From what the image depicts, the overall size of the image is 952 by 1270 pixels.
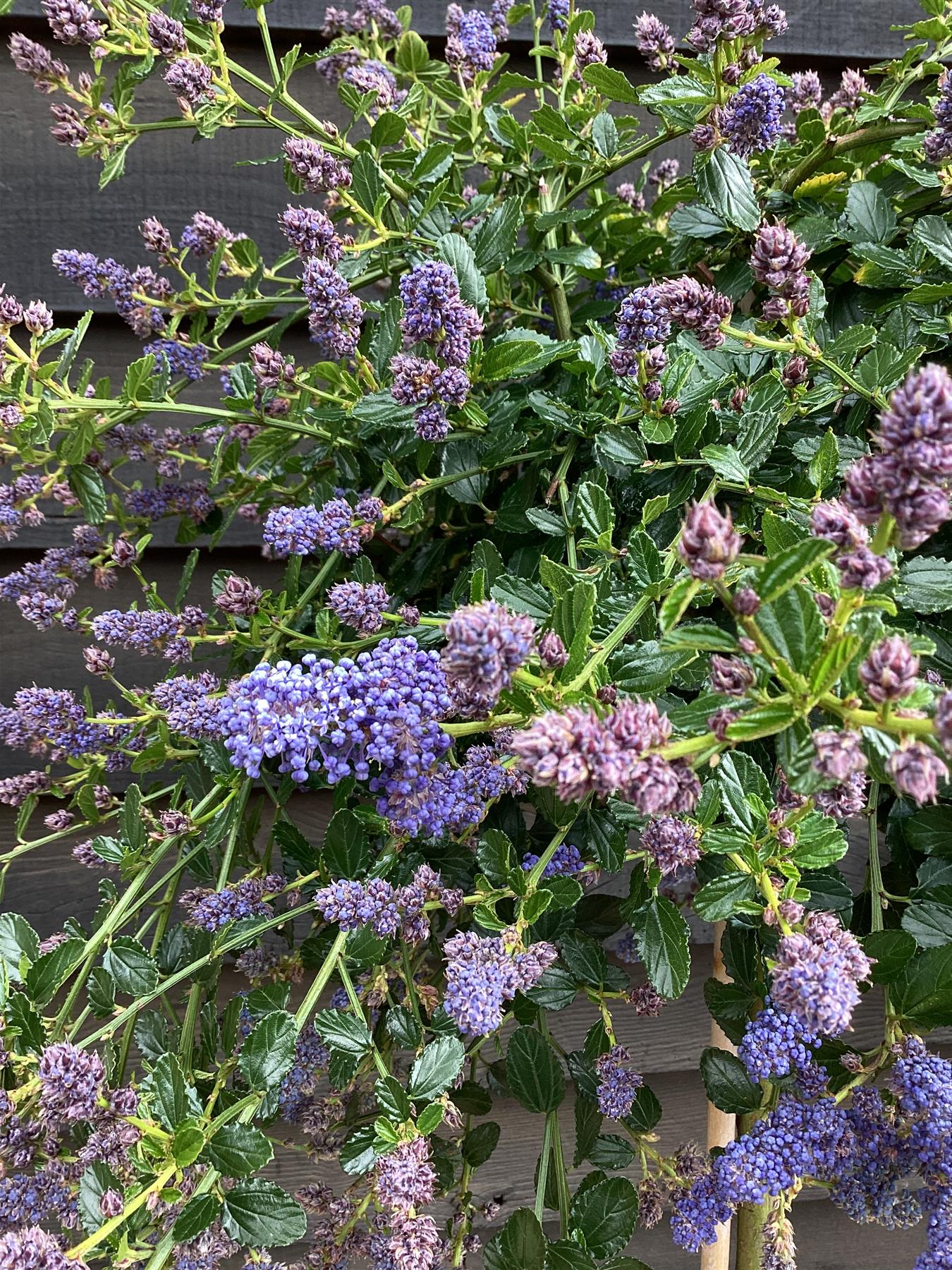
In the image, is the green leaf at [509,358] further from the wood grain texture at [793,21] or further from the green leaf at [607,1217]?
the wood grain texture at [793,21]

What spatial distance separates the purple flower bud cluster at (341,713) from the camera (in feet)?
1.70

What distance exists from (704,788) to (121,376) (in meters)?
1.17

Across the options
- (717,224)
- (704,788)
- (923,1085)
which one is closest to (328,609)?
(704,788)

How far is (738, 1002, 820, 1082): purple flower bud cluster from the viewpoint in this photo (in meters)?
0.64

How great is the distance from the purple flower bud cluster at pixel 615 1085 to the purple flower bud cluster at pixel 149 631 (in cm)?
62

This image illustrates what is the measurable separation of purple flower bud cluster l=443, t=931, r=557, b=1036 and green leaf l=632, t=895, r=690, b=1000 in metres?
0.08

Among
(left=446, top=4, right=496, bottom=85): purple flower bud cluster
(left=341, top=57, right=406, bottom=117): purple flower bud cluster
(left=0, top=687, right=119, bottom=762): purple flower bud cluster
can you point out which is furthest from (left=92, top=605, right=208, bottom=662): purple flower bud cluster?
(left=446, top=4, right=496, bottom=85): purple flower bud cluster

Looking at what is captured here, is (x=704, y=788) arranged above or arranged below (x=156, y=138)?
below

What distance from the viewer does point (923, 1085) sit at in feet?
2.17

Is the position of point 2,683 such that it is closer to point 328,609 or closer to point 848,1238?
point 328,609

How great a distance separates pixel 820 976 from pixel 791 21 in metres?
1.53

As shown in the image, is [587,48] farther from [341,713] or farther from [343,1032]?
[343,1032]

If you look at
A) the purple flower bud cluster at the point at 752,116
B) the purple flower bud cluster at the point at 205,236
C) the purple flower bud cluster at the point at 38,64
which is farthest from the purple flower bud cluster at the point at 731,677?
the purple flower bud cluster at the point at 38,64

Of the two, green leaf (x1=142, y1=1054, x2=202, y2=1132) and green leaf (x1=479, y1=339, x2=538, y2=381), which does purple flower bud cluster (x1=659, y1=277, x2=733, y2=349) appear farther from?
green leaf (x1=142, y1=1054, x2=202, y2=1132)
